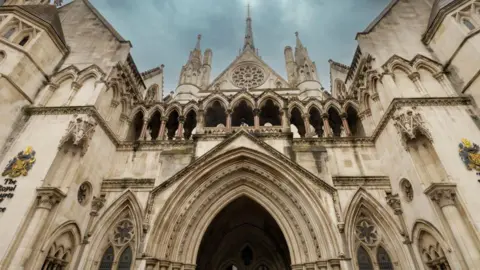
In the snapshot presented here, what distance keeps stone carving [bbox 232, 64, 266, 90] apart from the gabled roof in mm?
14496

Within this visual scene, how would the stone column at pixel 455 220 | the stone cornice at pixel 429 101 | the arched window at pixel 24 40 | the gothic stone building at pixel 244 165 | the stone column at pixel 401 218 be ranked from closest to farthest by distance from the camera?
the stone column at pixel 455 220 < the gothic stone building at pixel 244 165 < the stone column at pixel 401 218 < the stone cornice at pixel 429 101 < the arched window at pixel 24 40

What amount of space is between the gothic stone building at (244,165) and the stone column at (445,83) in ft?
0.20

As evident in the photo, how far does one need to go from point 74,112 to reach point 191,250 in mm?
7068

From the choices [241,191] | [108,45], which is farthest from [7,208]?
[108,45]

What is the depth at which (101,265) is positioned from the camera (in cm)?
966

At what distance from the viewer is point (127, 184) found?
10.9 m

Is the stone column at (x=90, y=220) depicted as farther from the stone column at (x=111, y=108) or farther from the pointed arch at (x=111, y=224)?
the stone column at (x=111, y=108)

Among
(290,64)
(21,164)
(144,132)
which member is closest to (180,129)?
(144,132)

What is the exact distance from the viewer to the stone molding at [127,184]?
10844mm

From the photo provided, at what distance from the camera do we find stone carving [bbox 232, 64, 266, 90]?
24.5 meters

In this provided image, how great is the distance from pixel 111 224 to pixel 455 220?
1146cm

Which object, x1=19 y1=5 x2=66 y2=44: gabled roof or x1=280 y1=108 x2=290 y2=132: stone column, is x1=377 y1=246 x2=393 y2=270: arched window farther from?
x1=19 y1=5 x2=66 y2=44: gabled roof

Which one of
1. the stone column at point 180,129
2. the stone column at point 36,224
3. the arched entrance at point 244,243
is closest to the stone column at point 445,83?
the arched entrance at point 244,243

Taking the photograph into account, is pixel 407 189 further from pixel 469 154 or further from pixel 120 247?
pixel 120 247
